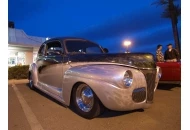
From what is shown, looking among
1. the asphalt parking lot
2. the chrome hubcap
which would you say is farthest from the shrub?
the chrome hubcap

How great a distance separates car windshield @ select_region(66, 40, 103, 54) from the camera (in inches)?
176

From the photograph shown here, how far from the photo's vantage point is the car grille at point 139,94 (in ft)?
9.97

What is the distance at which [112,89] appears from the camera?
9.57 ft

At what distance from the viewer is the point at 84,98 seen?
3520 mm

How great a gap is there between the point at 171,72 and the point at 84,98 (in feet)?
12.2

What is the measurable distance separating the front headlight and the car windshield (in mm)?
1771

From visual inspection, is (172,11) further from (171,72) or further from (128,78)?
(128,78)

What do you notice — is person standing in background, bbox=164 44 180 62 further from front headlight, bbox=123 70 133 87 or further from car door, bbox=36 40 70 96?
car door, bbox=36 40 70 96
